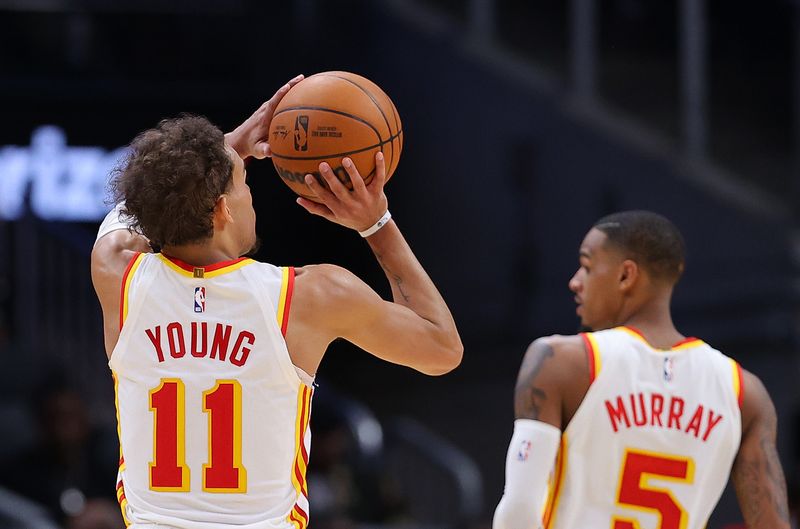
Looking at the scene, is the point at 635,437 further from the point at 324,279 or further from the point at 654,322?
the point at 324,279

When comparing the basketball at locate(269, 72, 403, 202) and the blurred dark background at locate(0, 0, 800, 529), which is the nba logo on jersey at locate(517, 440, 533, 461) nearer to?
the basketball at locate(269, 72, 403, 202)

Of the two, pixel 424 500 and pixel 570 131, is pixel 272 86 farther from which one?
pixel 424 500

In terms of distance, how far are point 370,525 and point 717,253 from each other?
3.85m

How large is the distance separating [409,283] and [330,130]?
445 millimetres

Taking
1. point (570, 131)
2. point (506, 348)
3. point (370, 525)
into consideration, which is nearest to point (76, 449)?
point (370, 525)

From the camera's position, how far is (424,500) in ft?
34.7

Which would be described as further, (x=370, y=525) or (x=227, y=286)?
(x=370, y=525)

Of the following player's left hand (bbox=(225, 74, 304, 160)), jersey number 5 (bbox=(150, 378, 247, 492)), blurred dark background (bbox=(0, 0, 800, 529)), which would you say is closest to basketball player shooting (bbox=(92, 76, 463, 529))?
jersey number 5 (bbox=(150, 378, 247, 492))

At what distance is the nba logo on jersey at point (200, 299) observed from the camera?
3064 mm

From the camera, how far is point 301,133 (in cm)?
338

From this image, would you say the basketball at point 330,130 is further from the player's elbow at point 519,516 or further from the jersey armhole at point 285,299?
the player's elbow at point 519,516

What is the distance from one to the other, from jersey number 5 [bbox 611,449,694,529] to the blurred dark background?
5900 mm

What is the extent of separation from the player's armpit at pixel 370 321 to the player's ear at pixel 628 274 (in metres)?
0.89

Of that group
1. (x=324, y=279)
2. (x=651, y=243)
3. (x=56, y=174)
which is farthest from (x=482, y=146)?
(x=324, y=279)
